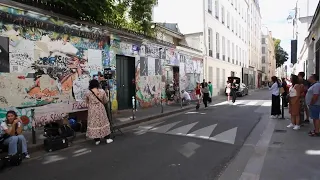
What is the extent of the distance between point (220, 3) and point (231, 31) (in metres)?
6.49

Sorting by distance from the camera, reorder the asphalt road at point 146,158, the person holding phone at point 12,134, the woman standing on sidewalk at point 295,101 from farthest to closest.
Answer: the woman standing on sidewalk at point 295,101, the person holding phone at point 12,134, the asphalt road at point 146,158

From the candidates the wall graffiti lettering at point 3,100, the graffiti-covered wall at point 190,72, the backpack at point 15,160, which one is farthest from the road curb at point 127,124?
the graffiti-covered wall at point 190,72

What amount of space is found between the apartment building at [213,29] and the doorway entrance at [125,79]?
11.7 meters

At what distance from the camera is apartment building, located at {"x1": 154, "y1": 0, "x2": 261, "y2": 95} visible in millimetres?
25453

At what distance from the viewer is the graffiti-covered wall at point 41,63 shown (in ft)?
27.7

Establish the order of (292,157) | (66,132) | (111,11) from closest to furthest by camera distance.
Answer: (292,157) → (66,132) → (111,11)

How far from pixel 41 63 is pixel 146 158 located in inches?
221

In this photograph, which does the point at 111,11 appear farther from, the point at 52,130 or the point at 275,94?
the point at 275,94

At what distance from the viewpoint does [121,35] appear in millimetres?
13781

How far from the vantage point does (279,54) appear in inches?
3871

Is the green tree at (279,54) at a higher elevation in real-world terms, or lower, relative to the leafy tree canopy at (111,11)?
higher

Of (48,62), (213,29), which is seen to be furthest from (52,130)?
(213,29)

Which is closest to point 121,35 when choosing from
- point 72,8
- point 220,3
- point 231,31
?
point 72,8

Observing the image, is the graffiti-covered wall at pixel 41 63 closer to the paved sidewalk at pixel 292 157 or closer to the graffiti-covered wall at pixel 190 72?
the paved sidewalk at pixel 292 157
